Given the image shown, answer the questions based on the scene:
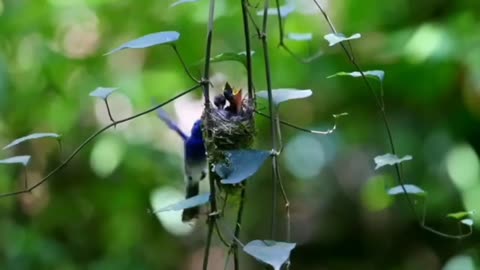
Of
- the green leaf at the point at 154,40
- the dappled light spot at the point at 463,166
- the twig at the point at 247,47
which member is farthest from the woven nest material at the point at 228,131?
the dappled light spot at the point at 463,166

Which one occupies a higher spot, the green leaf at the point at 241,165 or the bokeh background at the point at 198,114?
the green leaf at the point at 241,165

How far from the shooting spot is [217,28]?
189 cm

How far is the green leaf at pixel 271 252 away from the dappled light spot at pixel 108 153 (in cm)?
128

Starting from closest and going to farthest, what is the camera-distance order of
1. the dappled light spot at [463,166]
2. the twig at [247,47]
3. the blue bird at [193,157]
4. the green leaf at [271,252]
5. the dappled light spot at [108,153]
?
the green leaf at [271,252] → the twig at [247,47] → the blue bird at [193,157] → the dappled light spot at [463,166] → the dappled light spot at [108,153]

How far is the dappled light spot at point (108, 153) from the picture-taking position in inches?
76.3

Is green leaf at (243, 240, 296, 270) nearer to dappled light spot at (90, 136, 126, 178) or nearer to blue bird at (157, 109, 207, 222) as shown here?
blue bird at (157, 109, 207, 222)

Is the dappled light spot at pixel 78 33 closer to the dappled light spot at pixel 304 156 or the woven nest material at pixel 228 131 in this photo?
the dappled light spot at pixel 304 156

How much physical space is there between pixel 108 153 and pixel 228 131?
1.17 metres

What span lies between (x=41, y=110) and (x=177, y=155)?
347 millimetres

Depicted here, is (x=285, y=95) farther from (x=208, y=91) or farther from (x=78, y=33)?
(x=78, y=33)

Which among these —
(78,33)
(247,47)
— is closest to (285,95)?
(247,47)

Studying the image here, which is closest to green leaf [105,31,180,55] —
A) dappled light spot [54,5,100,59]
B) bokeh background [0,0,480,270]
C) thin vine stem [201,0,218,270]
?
thin vine stem [201,0,218,270]

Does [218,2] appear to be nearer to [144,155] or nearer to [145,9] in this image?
[145,9]

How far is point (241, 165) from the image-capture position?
749 millimetres
